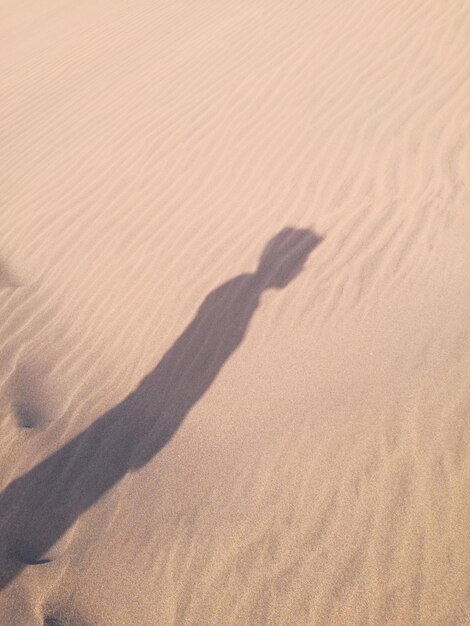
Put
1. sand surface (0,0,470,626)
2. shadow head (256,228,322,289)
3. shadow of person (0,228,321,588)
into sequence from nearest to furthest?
sand surface (0,0,470,626) → shadow of person (0,228,321,588) → shadow head (256,228,322,289)

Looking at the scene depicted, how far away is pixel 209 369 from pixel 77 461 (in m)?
1.01

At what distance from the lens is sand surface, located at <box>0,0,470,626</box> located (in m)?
2.20

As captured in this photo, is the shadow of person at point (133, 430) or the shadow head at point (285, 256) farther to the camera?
the shadow head at point (285, 256)

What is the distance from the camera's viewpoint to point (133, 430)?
2.86 metres

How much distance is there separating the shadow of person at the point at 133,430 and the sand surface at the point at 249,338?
0.04 ft

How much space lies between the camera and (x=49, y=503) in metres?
2.58

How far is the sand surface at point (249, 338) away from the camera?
7.23ft

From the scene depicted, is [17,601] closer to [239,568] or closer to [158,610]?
[158,610]

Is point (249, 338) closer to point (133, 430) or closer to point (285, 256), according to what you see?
point (285, 256)

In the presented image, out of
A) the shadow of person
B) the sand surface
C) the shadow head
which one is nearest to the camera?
the sand surface

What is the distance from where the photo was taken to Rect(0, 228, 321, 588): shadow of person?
2494 mm

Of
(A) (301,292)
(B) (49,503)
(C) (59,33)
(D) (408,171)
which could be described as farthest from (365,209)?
(C) (59,33)

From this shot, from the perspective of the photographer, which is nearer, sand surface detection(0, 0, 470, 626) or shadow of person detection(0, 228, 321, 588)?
sand surface detection(0, 0, 470, 626)

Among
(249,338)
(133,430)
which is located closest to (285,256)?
(249,338)
